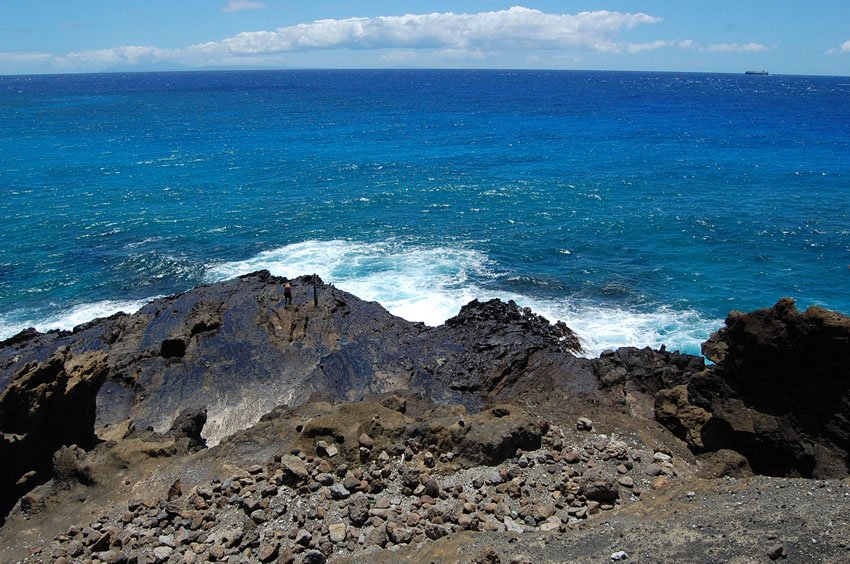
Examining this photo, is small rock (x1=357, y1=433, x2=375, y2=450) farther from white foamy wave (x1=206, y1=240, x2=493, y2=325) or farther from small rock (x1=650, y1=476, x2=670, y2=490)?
white foamy wave (x1=206, y1=240, x2=493, y2=325)

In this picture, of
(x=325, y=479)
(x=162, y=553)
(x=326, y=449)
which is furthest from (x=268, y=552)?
(x=326, y=449)

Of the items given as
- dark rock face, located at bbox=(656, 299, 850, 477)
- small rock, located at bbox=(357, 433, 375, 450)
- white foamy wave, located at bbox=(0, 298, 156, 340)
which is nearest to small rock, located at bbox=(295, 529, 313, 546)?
small rock, located at bbox=(357, 433, 375, 450)

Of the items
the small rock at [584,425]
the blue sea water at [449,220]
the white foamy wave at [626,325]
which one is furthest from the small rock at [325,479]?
the blue sea water at [449,220]

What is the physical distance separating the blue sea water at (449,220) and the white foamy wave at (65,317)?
0.17 metres

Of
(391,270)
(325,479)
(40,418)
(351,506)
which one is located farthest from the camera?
(391,270)

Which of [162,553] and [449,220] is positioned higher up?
A: [162,553]

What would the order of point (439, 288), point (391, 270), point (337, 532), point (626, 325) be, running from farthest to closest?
point (391, 270) → point (439, 288) → point (626, 325) → point (337, 532)

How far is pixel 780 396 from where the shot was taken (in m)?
19.7

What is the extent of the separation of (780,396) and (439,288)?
81.3 ft

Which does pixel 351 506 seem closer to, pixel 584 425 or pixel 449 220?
pixel 584 425

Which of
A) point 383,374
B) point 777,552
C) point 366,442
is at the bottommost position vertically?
point 383,374

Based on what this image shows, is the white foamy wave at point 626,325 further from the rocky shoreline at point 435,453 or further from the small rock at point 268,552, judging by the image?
the small rock at point 268,552

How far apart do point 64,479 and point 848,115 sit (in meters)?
176

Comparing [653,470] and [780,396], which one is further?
[780,396]
